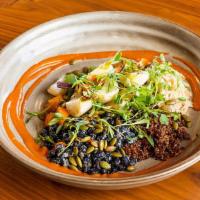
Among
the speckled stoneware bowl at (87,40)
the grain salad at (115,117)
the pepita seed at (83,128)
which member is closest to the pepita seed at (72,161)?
the grain salad at (115,117)

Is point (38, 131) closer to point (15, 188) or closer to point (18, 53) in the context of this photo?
point (15, 188)

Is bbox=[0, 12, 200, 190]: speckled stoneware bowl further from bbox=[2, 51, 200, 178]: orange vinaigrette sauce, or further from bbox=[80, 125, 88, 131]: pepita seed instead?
bbox=[80, 125, 88, 131]: pepita seed

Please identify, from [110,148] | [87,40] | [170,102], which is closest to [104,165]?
[110,148]

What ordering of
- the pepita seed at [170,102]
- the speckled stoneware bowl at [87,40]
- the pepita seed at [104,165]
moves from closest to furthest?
the pepita seed at [104,165], the pepita seed at [170,102], the speckled stoneware bowl at [87,40]

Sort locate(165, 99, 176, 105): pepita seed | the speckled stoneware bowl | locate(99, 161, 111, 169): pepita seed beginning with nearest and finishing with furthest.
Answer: locate(99, 161, 111, 169): pepita seed, locate(165, 99, 176, 105): pepita seed, the speckled stoneware bowl

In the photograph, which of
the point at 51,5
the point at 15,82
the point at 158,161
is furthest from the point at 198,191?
the point at 51,5

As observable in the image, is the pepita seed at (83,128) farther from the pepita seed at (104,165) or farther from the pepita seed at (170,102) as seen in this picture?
the pepita seed at (170,102)

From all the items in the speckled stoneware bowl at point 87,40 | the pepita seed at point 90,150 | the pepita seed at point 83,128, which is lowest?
the pepita seed at point 90,150

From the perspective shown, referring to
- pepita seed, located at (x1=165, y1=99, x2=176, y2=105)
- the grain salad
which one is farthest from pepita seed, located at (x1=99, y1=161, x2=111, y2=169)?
pepita seed, located at (x1=165, y1=99, x2=176, y2=105)

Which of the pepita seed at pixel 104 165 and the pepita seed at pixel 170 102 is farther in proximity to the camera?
the pepita seed at pixel 170 102
